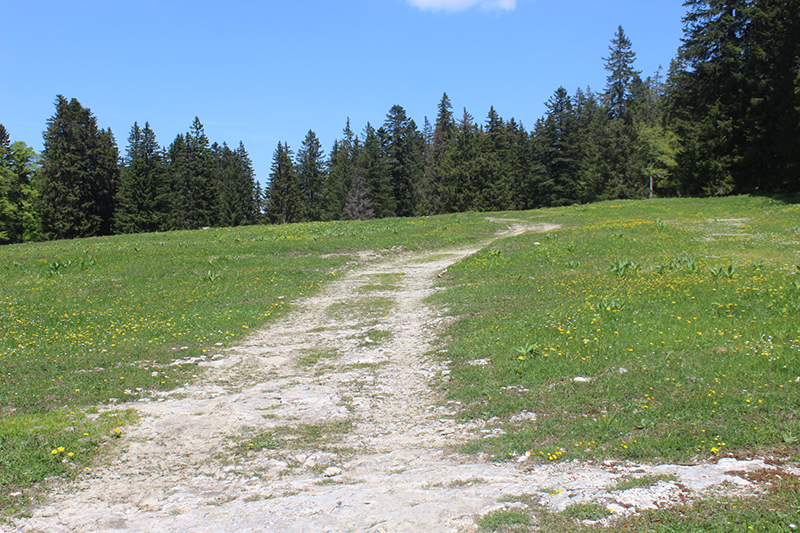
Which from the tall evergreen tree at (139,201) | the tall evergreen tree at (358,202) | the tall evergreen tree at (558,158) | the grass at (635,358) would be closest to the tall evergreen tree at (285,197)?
the tall evergreen tree at (358,202)

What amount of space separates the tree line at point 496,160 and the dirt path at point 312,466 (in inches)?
1406

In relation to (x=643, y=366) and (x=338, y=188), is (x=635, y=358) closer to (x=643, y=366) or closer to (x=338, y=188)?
(x=643, y=366)

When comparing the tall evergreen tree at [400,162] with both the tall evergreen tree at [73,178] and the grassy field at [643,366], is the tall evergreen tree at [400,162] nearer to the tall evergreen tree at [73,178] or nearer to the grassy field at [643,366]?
the tall evergreen tree at [73,178]

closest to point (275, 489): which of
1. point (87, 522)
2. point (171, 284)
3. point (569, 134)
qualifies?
point (87, 522)

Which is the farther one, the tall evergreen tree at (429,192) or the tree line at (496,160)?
the tall evergreen tree at (429,192)

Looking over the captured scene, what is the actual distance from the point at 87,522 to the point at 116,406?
3.25 metres

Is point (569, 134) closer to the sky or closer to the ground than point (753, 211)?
closer to the sky

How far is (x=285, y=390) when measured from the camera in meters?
8.78

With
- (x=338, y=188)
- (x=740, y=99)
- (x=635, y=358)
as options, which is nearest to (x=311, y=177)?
(x=338, y=188)

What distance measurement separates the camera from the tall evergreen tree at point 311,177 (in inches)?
3819

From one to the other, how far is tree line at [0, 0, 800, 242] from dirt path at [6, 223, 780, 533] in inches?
1406

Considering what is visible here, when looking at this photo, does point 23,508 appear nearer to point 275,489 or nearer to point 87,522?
point 87,522

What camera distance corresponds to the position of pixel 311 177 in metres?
101

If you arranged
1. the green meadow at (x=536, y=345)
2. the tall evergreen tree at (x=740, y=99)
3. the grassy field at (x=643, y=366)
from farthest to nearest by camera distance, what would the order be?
the tall evergreen tree at (x=740, y=99) → the green meadow at (x=536, y=345) → the grassy field at (x=643, y=366)
